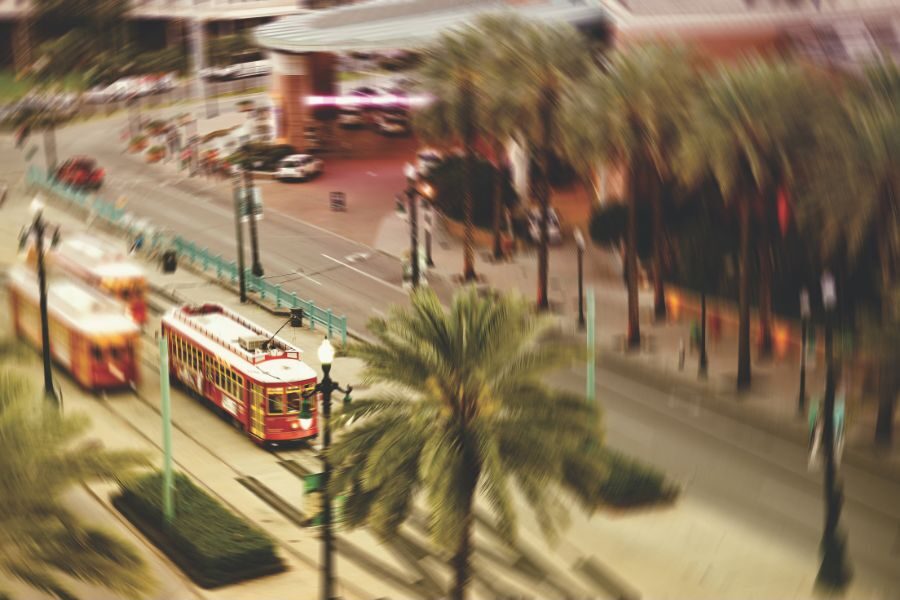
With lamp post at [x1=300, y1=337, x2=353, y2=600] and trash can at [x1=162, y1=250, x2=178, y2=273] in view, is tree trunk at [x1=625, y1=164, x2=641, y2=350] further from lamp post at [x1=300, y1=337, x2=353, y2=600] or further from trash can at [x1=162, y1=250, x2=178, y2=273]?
trash can at [x1=162, y1=250, x2=178, y2=273]

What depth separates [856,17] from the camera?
158 ft

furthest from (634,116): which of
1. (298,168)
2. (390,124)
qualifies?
(390,124)

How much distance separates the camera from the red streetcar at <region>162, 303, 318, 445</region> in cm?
3822

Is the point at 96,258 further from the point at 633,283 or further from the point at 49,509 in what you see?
the point at 49,509

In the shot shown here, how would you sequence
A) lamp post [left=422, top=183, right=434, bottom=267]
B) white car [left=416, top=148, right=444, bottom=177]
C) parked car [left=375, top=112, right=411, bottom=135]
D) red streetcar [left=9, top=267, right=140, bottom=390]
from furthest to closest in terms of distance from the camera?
parked car [left=375, top=112, right=411, bottom=135] → white car [left=416, top=148, right=444, bottom=177] → lamp post [left=422, top=183, right=434, bottom=267] → red streetcar [left=9, top=267, right=140, bottom=390]

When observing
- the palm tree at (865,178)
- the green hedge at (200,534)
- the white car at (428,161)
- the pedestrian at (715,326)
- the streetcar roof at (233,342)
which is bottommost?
the pedestrian at (715,326)

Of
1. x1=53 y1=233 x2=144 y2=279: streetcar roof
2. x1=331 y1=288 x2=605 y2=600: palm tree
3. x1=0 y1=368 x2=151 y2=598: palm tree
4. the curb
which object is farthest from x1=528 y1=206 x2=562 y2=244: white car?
x1=0 y1=368 x2=151 y2=598: palm tree

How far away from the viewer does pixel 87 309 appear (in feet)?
145

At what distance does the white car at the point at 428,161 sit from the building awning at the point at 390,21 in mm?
5891

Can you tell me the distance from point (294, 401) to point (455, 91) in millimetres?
21408

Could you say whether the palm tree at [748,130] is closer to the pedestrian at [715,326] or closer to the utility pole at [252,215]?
the pedestrian at [715,326]

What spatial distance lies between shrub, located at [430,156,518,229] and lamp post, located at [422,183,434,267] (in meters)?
0.71

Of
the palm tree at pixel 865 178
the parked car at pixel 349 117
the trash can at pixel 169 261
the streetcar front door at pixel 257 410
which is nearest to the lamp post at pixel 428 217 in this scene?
the trash can at pixel 169 261

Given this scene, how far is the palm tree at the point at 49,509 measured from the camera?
2350 cm
